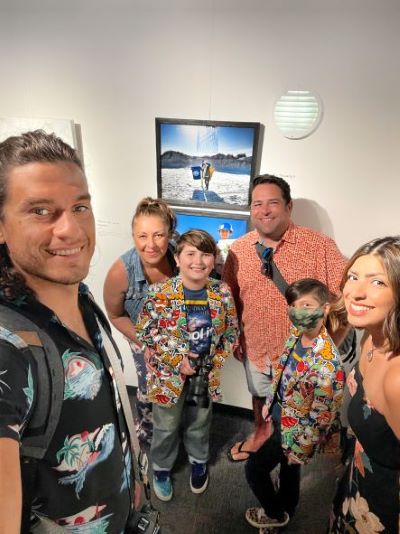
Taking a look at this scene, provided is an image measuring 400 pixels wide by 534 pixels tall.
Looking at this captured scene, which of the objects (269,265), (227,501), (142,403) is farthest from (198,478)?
(269,265)

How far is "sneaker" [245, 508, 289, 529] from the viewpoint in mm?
1794

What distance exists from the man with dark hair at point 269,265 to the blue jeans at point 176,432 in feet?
1.49

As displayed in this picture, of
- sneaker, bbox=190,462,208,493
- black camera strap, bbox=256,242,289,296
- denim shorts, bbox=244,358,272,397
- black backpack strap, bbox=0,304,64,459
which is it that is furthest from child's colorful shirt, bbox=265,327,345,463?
black backpack strap, bbox=0,304,64,459

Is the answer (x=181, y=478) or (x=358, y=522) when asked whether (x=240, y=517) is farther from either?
(x=358, y=522)

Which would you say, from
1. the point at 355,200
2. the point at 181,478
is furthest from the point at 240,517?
the point at 355,200

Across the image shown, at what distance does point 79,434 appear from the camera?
2.78 ft

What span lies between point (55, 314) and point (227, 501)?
70.1 inches

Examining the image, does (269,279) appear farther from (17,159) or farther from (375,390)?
(17,159)

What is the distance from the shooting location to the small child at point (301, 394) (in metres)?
1.38

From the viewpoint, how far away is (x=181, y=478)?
2.12m

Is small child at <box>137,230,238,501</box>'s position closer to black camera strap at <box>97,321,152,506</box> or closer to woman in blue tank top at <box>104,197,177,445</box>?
woman in blue tank top at <box>104,197,177,445</box>

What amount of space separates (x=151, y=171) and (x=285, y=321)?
→ 121 cm

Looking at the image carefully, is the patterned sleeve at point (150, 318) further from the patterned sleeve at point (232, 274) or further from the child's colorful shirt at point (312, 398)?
the child's colorful shirt at point (312, 398)

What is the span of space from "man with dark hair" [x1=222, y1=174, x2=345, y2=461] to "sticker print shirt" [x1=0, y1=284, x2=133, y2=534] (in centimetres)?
107
